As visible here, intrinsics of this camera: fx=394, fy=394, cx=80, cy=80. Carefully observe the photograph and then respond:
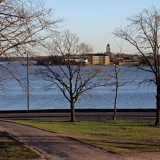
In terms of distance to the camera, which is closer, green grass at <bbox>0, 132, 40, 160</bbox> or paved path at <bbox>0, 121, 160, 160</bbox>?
green grass at <bbox>0, 132, 40, 160</bbox>

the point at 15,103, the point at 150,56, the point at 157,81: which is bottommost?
the point at 15,103

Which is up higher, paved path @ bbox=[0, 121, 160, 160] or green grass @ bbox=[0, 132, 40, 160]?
green grass @ bbox=[0, 132, 40, 160]

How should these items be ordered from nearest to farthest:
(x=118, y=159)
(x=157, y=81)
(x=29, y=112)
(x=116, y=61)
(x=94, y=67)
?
(x=118, y=159)
(x=157, y=81)
(x=94, y=67)
(x=116, y=61)
(x=29, y=112)

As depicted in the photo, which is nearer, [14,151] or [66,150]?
[14,151]

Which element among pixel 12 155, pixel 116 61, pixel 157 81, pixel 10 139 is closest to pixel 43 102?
pixel 116 61

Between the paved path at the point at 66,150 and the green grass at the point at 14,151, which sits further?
the paved path at the point at 66,150

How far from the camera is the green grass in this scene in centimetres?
1344

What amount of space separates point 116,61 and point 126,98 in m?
29.1

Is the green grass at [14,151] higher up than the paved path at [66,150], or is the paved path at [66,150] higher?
the green grass at [14,151]

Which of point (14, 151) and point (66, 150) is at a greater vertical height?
point (14, 151)

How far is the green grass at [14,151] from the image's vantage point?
1344cm

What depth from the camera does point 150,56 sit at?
1109 inches

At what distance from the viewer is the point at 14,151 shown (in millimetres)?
14352

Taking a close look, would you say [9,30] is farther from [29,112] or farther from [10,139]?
[29,112]
